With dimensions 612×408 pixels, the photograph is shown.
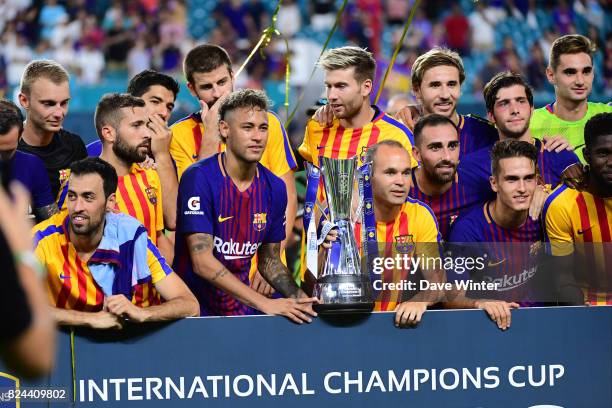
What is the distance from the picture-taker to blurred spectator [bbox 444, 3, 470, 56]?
48.4 feet

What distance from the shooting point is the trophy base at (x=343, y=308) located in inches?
169

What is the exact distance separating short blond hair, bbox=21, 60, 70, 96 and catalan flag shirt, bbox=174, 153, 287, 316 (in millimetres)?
1140

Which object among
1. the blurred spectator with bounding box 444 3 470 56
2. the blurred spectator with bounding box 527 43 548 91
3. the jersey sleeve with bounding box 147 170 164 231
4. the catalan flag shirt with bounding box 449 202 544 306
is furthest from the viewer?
the blurred spectator with bounding box 444 3 470 56

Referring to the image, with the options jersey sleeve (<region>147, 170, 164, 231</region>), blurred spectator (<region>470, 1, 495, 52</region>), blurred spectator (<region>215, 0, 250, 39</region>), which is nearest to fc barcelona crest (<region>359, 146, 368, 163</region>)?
jersey sleeve (<region>147, 170, 164, 231</region>)

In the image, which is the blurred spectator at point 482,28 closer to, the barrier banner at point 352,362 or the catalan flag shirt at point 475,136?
the catalan flag shirt at point 475,136

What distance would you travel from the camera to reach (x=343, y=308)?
14.1 ft

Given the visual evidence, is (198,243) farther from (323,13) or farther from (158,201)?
(323,13)

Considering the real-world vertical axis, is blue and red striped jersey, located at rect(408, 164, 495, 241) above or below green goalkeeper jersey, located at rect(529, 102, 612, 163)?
below

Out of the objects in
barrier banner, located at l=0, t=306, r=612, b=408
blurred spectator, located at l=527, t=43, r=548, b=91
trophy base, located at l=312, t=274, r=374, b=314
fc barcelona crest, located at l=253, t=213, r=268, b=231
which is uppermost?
blurred spectator, located at l=527, t=43, r=548, b=91

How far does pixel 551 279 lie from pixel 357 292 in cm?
90

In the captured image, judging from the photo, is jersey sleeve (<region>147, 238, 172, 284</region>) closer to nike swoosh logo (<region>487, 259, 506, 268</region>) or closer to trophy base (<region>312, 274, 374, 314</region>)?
trophy base (<region>312, 274, 374, 314</region>)

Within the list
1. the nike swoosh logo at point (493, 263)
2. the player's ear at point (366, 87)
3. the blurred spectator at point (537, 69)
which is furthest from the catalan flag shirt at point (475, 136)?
the blurred spectator at point (537, 69)

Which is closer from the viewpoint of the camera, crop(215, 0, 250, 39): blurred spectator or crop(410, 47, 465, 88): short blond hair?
crop(410, 47, 465, 88): short blond hair

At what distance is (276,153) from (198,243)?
1.14 m
